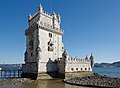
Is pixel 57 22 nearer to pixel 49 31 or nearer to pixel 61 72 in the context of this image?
pixel 49 31

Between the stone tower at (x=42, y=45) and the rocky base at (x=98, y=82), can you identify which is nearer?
the rocky base at (x=98, y=82)

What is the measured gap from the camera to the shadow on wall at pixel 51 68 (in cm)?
5439

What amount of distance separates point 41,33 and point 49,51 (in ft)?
19.1

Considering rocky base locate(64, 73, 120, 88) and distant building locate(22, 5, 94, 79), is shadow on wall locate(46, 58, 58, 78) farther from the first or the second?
rocky base locate(64, 73, 120, 88)

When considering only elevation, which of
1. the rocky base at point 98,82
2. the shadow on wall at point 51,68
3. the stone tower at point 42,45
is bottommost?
the rocky base at point 98,82

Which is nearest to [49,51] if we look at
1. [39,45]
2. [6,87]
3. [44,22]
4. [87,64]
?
[39,45]

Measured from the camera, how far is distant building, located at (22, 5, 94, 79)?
52.8 m

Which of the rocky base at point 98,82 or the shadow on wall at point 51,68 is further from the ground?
the shadow on wall at point 51,68

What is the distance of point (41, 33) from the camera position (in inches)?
2142

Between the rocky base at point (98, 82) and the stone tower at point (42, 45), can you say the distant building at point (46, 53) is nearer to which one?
the stone tower at point (42, 45)

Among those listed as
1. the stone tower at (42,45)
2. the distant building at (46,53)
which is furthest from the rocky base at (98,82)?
the stone tower at (42,45)

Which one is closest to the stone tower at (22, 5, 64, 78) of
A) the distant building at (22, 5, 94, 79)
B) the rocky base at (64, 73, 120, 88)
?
the distant building at (22, 5, 94, 79)

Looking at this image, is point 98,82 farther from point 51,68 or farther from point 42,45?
point 42,45

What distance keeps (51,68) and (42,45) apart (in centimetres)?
724
